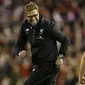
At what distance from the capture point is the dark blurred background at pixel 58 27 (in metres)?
13.0

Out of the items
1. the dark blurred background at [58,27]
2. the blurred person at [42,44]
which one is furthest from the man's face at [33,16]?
the dark blurred background at [58,27]

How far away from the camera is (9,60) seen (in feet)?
42.8

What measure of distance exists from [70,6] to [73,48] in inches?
71.7

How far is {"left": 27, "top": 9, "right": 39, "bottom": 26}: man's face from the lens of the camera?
26.9 ft

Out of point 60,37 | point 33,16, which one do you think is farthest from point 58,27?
point 33,16

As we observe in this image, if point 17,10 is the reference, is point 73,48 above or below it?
below

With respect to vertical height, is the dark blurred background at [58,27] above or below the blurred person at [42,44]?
below

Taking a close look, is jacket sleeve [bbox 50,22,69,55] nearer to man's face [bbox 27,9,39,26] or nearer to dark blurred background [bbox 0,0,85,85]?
man's face [bbox 27,9,39,26]

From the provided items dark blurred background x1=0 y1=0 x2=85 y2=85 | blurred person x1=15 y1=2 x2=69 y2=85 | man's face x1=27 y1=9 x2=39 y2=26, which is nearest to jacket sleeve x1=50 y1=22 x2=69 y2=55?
blurred person x1=15 y1=2 x2=69 y2=85

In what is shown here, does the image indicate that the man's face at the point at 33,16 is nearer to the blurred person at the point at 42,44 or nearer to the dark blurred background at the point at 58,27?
the blurred person at the point at 42,44

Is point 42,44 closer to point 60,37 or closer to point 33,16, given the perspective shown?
point 60,37

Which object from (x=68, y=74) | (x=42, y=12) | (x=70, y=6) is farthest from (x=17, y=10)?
(x=68, y=74)

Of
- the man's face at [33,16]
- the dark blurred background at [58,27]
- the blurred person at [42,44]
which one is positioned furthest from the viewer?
the dark blurred background at [58,27]

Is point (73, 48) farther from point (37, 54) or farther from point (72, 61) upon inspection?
point (37, 54)
